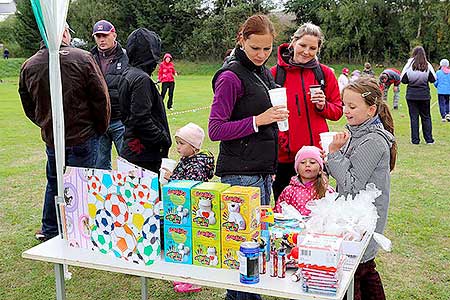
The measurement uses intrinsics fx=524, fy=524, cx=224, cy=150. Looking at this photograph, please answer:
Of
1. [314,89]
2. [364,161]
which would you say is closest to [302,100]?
[314,89]

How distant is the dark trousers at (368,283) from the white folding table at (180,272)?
0.58 metres

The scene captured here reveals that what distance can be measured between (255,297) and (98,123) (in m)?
1.78

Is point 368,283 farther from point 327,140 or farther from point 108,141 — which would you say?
point 108,141

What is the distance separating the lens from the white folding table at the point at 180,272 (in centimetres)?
190

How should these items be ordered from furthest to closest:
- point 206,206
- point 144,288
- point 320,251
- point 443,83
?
point 443,83
point 144,288
point 206,206
point 320,251

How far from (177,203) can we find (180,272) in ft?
0.91

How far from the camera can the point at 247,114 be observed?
2.78 meters

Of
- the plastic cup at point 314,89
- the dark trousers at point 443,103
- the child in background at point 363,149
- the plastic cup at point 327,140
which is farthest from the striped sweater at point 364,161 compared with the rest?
the dark trousers at point 443,103

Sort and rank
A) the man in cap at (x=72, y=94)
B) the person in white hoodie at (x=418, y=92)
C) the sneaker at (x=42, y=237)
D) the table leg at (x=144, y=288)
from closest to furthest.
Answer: the table leg at (x=144, y=288)
the man in cap at (x=72, y=94)
the sneaker at (x=42, y=237)
the person in white hoodie at (x=418, y=92)

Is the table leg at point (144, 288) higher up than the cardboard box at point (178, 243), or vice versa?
the cardboard box at point (178, 243)

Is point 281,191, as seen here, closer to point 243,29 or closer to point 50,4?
point 243,29

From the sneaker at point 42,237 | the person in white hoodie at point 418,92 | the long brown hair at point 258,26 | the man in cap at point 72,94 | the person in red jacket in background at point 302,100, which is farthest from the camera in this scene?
the person in white hoodie at point 418,92

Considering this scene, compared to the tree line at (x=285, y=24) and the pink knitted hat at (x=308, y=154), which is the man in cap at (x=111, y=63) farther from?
the tree line at (x=285, y=24)

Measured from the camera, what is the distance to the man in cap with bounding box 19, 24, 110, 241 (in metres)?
3.63
